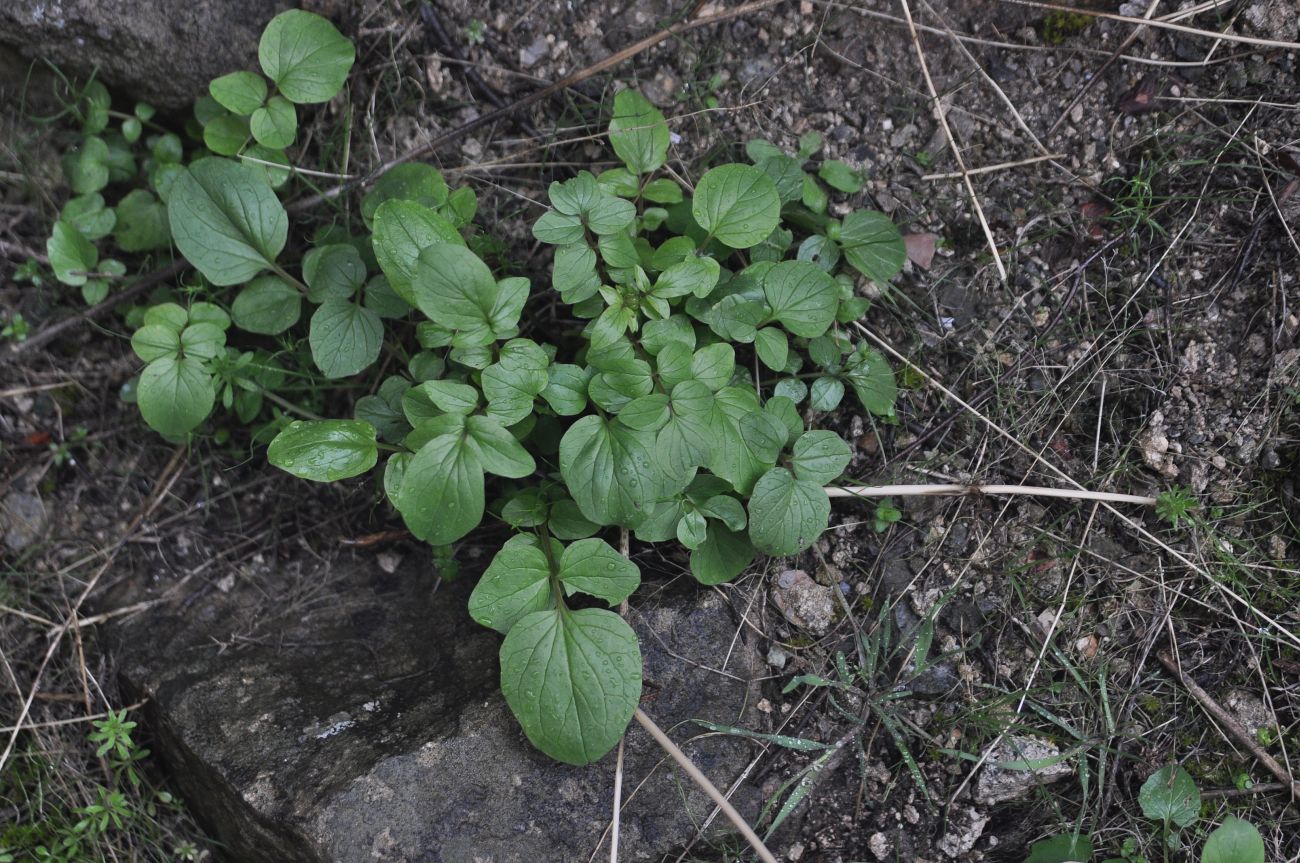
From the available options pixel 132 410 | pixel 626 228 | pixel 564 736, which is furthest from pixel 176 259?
pixel 564 736

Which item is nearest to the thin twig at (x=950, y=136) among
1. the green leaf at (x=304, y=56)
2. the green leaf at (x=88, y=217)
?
the green leaf at (x=304, y=56)

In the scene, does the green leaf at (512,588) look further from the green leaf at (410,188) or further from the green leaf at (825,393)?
the green leaf at (410,188)

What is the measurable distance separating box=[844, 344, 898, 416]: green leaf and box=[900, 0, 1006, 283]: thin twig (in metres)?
0.46

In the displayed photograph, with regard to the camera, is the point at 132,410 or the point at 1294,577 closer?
the point at 1294,577

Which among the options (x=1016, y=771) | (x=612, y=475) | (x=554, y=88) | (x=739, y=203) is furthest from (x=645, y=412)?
(x=1016, y=771)

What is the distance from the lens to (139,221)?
2674 millimetres

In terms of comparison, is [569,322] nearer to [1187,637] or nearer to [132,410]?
[132,410]

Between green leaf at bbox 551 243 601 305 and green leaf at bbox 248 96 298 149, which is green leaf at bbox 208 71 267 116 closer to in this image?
green leaf at bbox 248 96 298 149

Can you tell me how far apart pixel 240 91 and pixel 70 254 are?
28.9 inches

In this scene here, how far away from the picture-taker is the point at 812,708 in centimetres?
219

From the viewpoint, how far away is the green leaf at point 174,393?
237 centimetres

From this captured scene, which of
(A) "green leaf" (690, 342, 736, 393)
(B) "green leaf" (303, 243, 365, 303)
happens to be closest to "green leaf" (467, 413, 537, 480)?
(A) "green leaf" (690, 342, 736, 393)

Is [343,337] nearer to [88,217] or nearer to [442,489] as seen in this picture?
[442,489]

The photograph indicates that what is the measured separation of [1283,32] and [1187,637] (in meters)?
1.62
